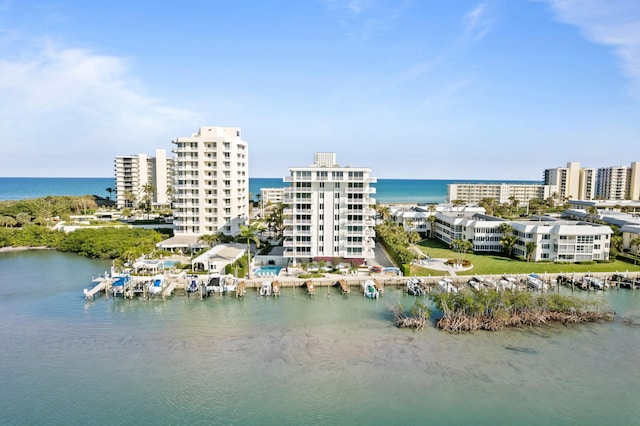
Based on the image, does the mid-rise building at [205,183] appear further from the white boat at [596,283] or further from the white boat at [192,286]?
the white boat at [596,283]

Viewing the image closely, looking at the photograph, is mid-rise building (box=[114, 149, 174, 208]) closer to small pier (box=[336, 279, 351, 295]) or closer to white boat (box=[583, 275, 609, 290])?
small pier (box=[336, 279, 351, 295])

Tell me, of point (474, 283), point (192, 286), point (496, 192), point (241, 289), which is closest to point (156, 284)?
point (192, 286)

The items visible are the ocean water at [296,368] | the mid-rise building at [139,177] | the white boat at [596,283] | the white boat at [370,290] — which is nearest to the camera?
the ocean water at [296,368]

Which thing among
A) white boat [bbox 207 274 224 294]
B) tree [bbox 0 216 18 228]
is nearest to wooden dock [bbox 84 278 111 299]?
white boat [bbox 207 274 224 294]

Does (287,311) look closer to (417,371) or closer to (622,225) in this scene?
(417,371)

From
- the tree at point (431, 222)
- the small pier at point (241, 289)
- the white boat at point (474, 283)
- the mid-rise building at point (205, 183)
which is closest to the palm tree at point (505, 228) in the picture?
the tree at point (431, 222)

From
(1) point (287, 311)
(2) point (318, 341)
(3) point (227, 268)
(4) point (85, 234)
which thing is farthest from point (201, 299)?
(4) point (85, 234)

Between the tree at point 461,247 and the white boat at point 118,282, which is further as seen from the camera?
the tree at point 461,247
